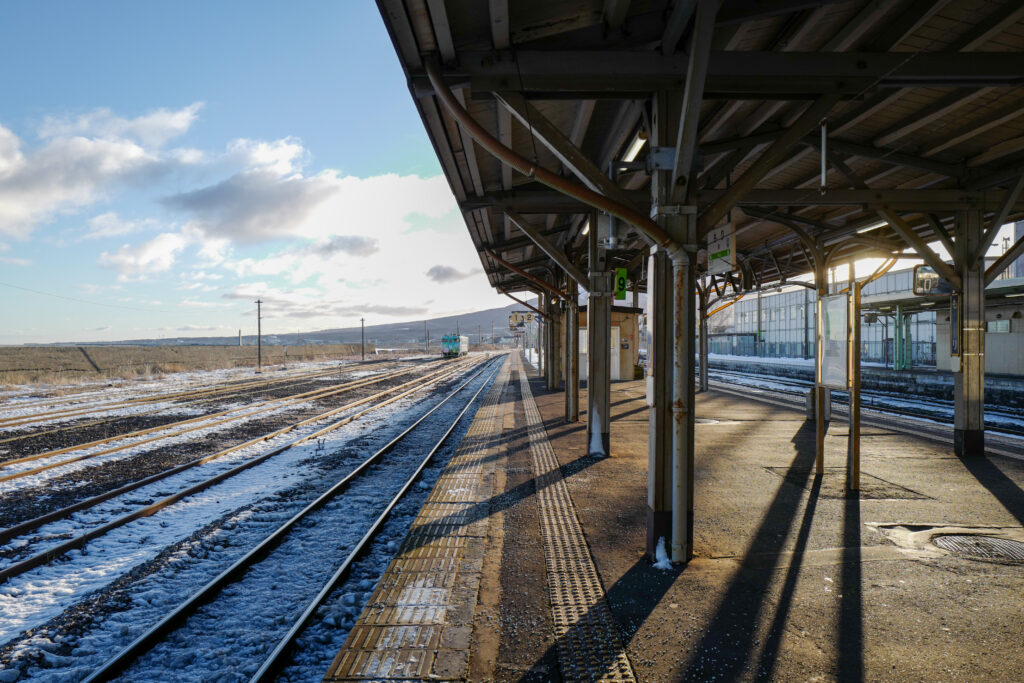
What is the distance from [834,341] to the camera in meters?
6.90

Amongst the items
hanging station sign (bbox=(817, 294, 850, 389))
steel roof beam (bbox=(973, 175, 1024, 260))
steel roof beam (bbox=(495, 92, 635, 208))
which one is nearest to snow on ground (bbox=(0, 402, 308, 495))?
steel roof beam (bbox=(495, 92, 635, 208))

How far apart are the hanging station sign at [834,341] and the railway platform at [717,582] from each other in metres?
1.50

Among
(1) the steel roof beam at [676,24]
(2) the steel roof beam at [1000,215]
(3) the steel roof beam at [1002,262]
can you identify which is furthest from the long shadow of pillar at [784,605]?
(3) the steel roof beam at [1002,262]

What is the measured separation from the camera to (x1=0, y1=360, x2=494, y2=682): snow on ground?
364 cm

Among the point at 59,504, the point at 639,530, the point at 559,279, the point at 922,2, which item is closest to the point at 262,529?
the point at 59,504

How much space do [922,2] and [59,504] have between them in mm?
11678

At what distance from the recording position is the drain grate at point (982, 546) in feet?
15.1

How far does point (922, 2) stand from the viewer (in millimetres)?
4422

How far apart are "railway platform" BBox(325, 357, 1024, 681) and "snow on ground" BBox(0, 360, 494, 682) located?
2.46 ft

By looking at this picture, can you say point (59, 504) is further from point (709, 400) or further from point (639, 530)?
point (709, 400)

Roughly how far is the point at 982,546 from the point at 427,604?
5.30 metres

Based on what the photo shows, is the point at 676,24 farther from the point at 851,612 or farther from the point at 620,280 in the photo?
the point at 620,280

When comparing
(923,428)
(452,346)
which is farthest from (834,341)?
(452,346)

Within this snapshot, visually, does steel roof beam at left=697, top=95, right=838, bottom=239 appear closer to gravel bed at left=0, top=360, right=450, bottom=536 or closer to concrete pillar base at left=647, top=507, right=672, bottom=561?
concrete pillar base at left=647, top=507, right=672, bottom=561
